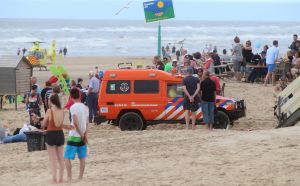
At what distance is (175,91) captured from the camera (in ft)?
60.1

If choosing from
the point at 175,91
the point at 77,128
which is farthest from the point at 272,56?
the point at 77,128

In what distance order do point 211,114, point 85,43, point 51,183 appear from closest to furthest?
point 51,183
point 211,114
point 85,43

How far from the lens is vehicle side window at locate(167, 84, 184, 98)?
18.2 meters

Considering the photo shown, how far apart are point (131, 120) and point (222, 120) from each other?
2.21m

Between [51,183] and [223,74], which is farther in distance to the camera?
[223,74]

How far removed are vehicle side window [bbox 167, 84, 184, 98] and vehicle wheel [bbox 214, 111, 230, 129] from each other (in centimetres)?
106

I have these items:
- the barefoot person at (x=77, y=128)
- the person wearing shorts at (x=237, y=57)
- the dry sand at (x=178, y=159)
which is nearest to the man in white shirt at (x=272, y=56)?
the person wearing shorts at (x=237, y=57)

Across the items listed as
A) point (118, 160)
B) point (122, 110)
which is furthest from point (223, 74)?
point (118, 160)

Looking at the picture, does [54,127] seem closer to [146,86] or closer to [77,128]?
[77,128]

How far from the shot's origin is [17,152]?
15.7 m

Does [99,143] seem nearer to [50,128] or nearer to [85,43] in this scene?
[50,128]

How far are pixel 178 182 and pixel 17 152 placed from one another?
5.56m

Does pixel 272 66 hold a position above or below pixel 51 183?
above

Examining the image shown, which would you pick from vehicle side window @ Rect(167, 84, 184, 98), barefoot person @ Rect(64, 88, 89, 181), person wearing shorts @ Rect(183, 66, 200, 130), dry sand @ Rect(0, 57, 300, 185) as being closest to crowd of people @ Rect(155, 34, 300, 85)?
vehicle side window @ Rect(167, 84, 184, 98)
